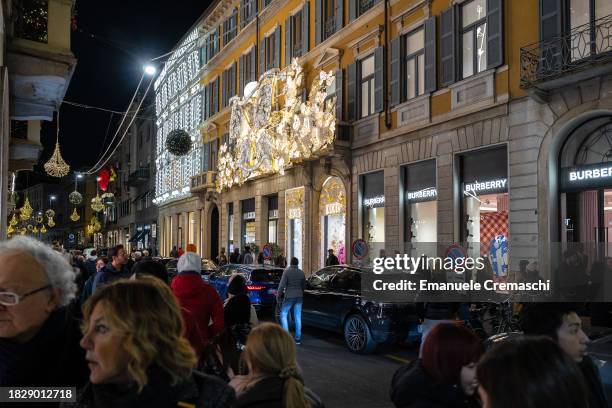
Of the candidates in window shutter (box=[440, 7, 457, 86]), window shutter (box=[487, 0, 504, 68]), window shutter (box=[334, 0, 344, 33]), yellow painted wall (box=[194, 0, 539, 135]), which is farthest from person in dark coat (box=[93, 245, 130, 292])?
window shutter (box=[334, 0, 344, 33])

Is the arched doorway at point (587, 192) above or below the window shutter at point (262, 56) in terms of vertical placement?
below

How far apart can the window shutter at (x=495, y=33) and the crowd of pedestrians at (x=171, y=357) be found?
46.0ft

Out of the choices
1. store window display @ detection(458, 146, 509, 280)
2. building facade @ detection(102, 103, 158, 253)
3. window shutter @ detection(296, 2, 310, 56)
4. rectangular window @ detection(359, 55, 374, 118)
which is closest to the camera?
store window display @ detection(458, 146, 509, 280)

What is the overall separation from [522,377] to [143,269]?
4542mm

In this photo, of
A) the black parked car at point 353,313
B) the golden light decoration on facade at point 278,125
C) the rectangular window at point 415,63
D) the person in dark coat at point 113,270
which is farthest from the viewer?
the golden light decoration on facade at point 278,125

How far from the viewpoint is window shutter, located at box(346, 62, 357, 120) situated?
23462 mm

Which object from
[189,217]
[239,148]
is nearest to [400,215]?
[239,148]

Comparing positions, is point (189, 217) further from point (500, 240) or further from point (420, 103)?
point (500, 240)

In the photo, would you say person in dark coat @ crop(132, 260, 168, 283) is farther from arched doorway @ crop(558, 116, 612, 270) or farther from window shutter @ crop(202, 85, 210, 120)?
window shutter @ crop(202, 85, 210, 120)

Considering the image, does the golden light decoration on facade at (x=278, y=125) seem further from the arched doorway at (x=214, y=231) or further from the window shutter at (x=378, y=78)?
the arched doorway at (x=214, y=231)

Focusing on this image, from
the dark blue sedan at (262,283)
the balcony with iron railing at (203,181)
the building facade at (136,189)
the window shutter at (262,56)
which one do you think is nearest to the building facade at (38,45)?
the dark blue sedan at (262,283)

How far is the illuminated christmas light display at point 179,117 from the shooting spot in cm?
4241

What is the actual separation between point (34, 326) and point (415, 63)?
63.0ft

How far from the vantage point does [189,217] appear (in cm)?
4503
